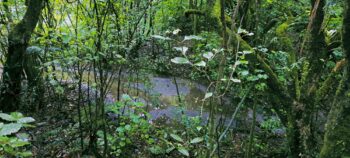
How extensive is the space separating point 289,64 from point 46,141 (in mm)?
3495

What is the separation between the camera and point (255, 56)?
14.9ft

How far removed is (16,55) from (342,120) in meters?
4.39

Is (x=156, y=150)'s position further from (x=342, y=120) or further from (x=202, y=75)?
(x=342, y=120)

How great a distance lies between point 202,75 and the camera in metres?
4.58

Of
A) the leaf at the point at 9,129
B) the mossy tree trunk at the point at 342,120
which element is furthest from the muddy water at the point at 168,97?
the leaf at the point at 9,129

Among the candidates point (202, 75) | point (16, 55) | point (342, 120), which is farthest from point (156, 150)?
point (342, 120)

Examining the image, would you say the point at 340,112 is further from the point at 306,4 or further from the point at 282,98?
the point at 306,4

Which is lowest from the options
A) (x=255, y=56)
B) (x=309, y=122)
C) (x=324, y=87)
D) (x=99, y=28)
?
(x=309, y=122)

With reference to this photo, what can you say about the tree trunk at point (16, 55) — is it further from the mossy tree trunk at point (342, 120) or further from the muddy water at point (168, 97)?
the mossy tree trunk at point (342, 120)

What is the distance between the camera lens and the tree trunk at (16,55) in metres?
5.03

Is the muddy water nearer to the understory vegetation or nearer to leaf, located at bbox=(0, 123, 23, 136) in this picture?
the understory vegetation

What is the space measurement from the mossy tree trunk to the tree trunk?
4122 mm

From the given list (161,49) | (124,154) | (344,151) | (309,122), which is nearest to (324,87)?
(309,122)

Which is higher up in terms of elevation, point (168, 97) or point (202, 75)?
point (202, 75)
